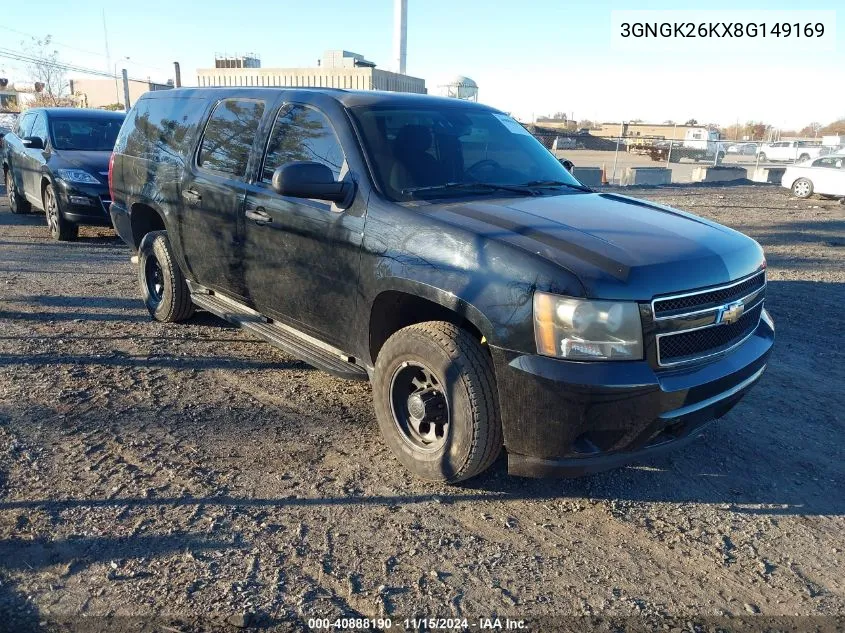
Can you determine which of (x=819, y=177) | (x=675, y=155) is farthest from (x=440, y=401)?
(x=675, y=155)

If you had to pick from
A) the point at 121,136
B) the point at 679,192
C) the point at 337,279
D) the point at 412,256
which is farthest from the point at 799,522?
the point at 679,192

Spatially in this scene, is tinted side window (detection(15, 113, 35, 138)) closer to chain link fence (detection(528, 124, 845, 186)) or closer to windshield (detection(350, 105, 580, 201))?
windshield (detection(350, 105, 580, 201))

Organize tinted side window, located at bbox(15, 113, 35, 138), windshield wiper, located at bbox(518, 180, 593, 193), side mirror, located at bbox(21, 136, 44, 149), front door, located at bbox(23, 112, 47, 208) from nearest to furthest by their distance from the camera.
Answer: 1. windshield wiper, located at bbox(518, 180, 593, 193)
2. side mirror, located at bbox(21, 136, 44, 149)
3. front door, located at bbox(23, 112, 47, 208)
4. tinted side window, located at bbox(15, 113, 35, 138)

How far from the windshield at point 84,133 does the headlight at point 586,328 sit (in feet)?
29.8

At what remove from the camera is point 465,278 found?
123 inches

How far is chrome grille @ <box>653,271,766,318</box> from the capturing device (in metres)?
2.96

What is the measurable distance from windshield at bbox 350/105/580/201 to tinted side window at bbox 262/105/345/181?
21 cm

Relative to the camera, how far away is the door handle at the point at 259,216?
424 cm

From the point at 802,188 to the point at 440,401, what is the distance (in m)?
20.0

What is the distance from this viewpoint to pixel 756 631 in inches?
102

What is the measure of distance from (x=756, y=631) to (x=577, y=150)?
43.0 meters

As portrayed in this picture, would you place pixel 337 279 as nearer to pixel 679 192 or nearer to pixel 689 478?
pixel 689 478

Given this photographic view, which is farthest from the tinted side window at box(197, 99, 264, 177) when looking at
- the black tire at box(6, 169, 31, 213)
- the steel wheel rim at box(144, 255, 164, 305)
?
the black tire at box(6, 169, 31, 213)

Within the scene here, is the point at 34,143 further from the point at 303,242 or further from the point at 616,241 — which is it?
the point at 616,241
